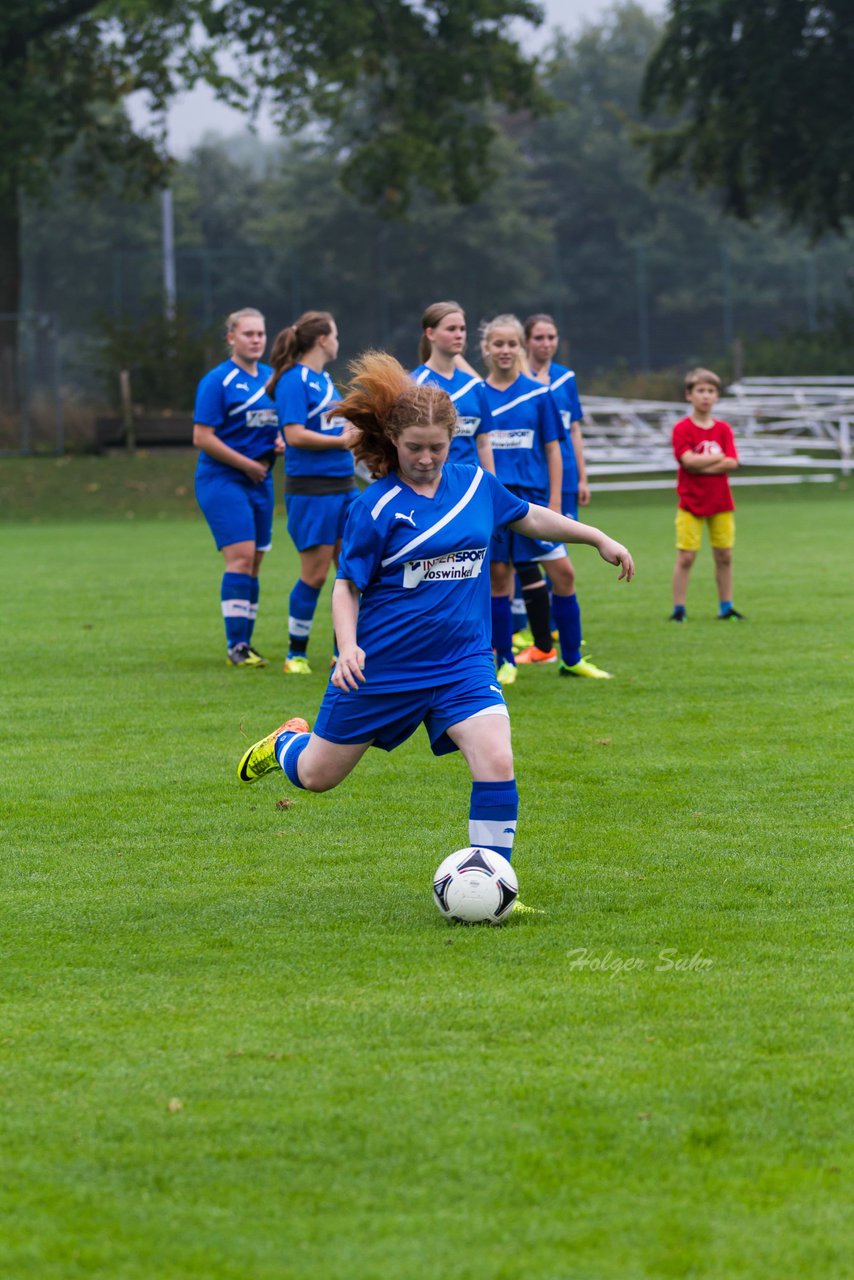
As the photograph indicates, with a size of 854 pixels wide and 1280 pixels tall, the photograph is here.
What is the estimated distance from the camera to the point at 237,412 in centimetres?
1066

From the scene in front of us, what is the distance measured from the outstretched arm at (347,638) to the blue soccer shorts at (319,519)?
5.16 meters

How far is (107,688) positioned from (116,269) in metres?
37.0

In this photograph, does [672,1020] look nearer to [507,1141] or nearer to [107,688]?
[507,1141]

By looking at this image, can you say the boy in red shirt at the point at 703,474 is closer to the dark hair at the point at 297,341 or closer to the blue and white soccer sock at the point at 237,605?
the dark hair at the point at 297,341

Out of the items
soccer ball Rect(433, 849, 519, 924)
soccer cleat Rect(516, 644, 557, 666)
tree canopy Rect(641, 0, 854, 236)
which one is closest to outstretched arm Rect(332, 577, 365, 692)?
soccer ball Rect(433, 849, 519, 924)

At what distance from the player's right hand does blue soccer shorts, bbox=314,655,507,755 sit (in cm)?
29

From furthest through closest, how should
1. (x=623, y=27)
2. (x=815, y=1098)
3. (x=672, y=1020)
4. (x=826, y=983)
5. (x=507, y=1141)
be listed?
1. (x=623, y=27)
2. (x=826, y=983)
3. (x=672, y=1020)
4. (x=815, y=1098)
5. (x=507, y=1141)

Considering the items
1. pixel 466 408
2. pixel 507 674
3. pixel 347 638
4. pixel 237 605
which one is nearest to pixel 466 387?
pixel 466 408

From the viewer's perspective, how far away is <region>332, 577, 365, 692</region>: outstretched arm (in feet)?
15.7

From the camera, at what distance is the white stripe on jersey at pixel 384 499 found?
5117mm

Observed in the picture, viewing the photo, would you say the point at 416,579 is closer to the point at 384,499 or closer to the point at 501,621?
the point at 384,499

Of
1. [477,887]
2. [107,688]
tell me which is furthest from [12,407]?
[477,887]

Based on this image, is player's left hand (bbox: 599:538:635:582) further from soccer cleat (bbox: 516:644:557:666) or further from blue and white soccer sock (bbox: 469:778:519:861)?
soccer cleat (bbox: 516:644:557:666)

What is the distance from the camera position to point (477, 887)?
489 centimetres
